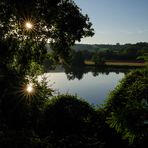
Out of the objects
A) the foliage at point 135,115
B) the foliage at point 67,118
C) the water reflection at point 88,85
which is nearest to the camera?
the foliage at point 135,115

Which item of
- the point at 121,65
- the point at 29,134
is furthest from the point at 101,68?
the point at 29,134

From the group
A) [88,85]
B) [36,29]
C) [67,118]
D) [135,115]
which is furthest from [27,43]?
[88,85]

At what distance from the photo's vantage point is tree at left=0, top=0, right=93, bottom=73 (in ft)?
69.1

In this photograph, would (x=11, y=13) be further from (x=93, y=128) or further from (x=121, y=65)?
(x=121, y=65)

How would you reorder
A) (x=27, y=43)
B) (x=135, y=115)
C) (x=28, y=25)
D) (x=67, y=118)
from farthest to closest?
(x=67, y=118) < (x=27, y=43) < (x=28, y=25) < (x=135, y=115)

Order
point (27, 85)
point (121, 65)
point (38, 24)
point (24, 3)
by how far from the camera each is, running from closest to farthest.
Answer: point (24, 3) → point (38, 24) → point (27, 85) → point (121, 65)

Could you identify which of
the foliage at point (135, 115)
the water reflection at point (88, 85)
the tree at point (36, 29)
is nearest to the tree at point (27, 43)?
the tree at point (36, 29)

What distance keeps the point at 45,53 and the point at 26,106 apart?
403 centimetres

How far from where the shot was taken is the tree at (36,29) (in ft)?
69.1

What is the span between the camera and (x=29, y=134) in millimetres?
16875

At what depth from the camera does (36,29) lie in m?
22.7

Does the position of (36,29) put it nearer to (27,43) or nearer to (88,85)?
(27,43)

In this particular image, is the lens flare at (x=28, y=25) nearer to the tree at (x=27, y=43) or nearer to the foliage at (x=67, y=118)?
the tree at (x=27, y=43)

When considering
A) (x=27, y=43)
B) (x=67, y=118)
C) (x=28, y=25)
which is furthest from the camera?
(x=67, y=118)
